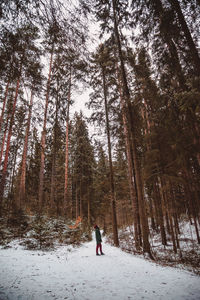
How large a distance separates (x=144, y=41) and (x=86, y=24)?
4.29 m

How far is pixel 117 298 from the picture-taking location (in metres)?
2.89

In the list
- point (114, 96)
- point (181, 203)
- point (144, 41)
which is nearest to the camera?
point (181, 203)

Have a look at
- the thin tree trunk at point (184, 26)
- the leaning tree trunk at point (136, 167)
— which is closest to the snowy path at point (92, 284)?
the leaning tree trunk at point (136, 167)

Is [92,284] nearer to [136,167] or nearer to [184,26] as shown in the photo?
[136,167]

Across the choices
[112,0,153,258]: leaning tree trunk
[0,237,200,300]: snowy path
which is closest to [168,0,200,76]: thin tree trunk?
[112,0,153,258]: leaning tree trunk

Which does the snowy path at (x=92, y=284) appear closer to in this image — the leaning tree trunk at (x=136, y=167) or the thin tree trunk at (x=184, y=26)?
the leaning tree trunk at (x=136, y=167)

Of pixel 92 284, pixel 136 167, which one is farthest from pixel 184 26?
pixel 92 284

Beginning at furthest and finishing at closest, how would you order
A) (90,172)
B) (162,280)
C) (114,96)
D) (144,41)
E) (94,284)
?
(90,172)
(114,96)
(144,41)
(162,280)
(94,284)

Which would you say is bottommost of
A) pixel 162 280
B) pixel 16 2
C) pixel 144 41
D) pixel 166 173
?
pixel 162 280

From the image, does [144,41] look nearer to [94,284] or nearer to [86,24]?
[86,24]

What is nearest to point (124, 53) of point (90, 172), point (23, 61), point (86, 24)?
point (86, 24)

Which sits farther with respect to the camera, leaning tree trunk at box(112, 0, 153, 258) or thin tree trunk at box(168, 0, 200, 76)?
leaning tree trunk at box(112, 0, 153, 258)

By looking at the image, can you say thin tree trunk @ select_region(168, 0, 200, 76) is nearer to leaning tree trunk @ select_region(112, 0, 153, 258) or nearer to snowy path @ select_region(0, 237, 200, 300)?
leaning tree trunk @ select_region(112, 0, 153, 258)

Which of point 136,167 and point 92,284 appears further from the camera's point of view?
point 136,167
